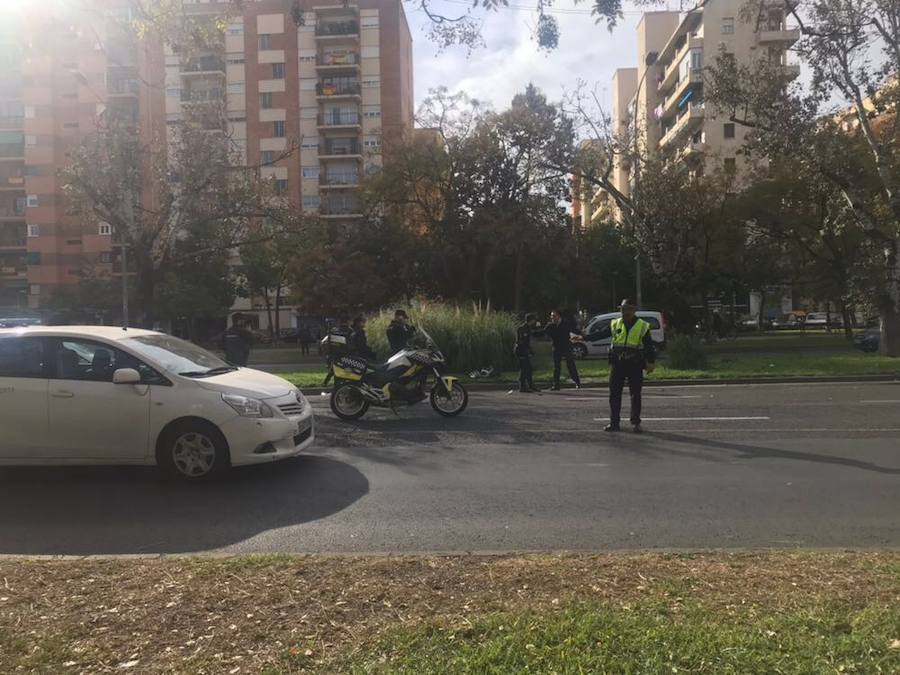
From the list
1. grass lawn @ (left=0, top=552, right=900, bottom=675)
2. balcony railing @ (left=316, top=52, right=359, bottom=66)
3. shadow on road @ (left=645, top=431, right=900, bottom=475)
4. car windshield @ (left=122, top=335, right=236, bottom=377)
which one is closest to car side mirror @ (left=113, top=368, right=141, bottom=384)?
car windshield @ (left=122, top=335, right=236, bottom=377)

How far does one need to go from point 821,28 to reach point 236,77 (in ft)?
183

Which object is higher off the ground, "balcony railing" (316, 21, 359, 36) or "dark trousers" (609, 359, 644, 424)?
"balcony railing" (316, 21, 359, 36)

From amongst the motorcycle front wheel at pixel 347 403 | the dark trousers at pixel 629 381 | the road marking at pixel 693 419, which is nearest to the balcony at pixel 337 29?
the motorcycle front wheel at pixel 347 403

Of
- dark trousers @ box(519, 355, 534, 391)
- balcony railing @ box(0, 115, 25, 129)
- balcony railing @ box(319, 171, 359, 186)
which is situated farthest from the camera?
balcony railing @ box(0, 115, 25, 129)

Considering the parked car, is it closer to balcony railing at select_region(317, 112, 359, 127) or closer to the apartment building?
the apartment building

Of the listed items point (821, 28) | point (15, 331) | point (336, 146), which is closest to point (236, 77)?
point (336, 146)

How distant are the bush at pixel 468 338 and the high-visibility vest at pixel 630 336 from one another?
9624 millimetres

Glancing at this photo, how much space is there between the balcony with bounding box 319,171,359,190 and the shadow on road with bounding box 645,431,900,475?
56.0 m

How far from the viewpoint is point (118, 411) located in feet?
22.4

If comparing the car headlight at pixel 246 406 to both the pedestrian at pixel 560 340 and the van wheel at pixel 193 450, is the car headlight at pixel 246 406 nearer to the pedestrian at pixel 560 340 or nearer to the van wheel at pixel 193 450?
the van wheel at pixel 193 450

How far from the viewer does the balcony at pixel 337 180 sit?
6209 centimetres

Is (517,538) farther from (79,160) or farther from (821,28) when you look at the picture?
(79,160)

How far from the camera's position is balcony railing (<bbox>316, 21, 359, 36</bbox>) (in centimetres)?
6222

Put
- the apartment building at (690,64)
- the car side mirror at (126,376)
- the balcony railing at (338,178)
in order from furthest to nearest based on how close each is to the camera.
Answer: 1. the balcony railing at (338,178)
2. the apartment building at (690,64)
3. the car side mirror at (126,376)
